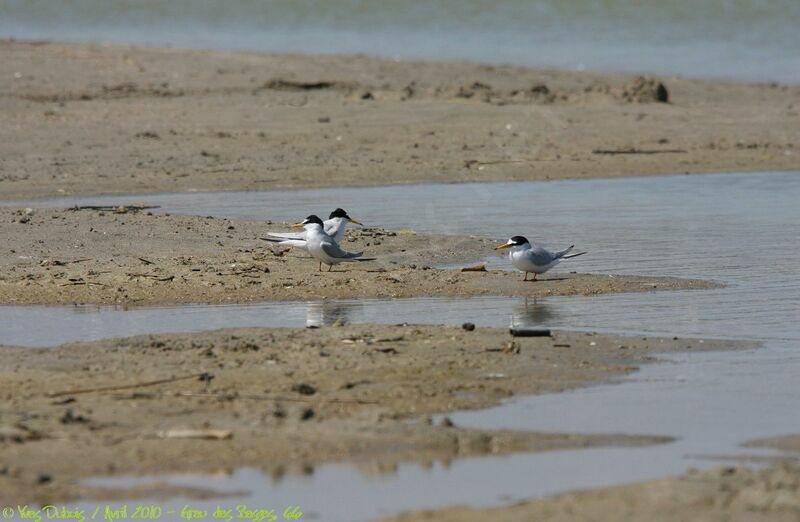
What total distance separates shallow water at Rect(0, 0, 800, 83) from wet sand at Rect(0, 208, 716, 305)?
15797 millimetres

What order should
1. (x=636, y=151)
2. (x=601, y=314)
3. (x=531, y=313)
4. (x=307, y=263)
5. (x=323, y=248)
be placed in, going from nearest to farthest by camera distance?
(x=601, y=314) < (x=531, y=313) < (x=323, y=248) < (x=307, y=263) < (x=636, y=151)

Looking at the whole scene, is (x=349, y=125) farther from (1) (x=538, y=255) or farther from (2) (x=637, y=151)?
(1) (x=538, y=255)

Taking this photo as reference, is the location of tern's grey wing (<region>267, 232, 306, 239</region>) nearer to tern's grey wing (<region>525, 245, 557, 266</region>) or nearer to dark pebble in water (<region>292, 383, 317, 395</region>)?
tern's grey wing (<region>525, 245, 557, 266</region>)

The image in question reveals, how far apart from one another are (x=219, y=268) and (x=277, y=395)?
400cm

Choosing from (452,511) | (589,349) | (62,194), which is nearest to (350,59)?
(62,194)

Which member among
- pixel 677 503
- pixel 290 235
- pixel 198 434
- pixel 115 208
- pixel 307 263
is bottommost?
pixel 677 503

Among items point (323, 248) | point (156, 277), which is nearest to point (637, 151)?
point (323, 248)

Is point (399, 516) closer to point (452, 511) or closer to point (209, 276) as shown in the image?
point (452, 511)

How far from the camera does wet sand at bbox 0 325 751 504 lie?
706 cm

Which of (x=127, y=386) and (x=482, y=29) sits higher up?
(x=482, y=29)

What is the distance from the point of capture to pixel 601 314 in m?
10.4

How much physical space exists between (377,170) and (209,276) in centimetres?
665

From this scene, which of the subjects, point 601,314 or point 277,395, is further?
point 601,314

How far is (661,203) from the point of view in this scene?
16047mm
